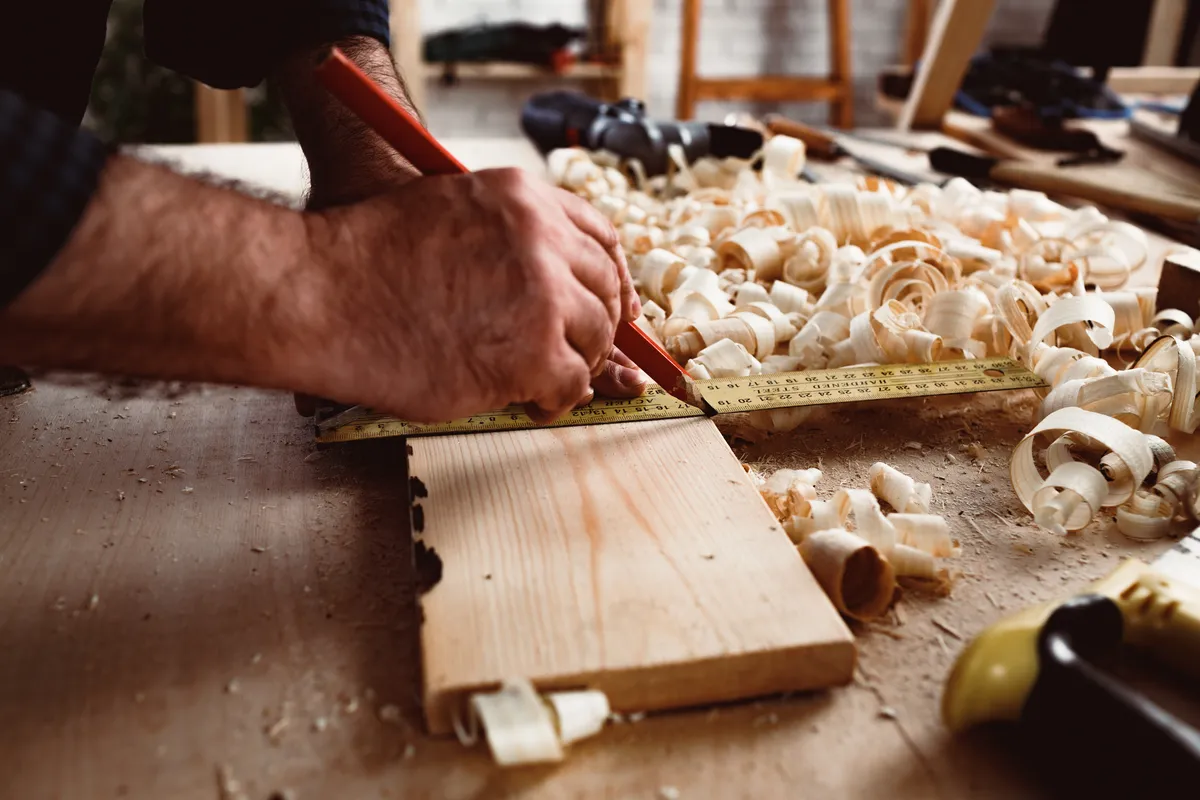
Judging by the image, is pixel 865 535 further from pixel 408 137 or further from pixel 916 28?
pixel 916 28

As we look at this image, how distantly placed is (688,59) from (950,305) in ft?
10.7

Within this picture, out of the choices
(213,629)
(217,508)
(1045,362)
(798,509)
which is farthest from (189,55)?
(1045,362)

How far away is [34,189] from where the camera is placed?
22.7 inches

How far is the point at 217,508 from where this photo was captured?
829 millimetres

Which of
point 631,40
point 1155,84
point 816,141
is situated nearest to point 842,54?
point 631,40

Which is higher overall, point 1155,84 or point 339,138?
point 339,138

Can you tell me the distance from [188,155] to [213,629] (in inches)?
65.1

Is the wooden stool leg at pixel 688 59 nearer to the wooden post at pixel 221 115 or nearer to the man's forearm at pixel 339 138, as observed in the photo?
the wooden post at pixel 221 115

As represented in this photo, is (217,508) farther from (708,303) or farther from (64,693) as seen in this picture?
(708,303)

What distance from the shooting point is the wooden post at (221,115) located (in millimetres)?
3123

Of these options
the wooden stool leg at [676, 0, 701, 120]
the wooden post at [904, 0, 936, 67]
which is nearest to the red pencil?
the wooden stool leg at [676, 0, 701, 120]

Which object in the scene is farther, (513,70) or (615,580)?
(513,70)

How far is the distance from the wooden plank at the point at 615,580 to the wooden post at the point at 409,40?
2965 mm

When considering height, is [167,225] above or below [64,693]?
above
